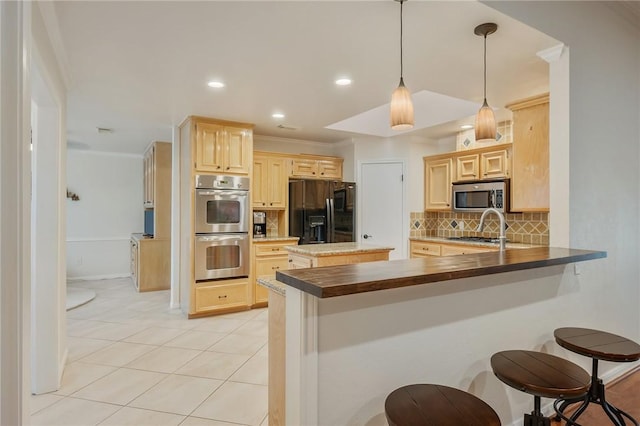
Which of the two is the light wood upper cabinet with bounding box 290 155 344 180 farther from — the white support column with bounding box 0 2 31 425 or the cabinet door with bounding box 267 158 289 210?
the white support column with bounding box 0 2 31 425

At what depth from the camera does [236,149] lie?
14.3ft

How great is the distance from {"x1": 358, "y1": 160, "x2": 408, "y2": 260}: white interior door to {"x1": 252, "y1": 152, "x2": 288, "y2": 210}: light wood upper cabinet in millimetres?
1289

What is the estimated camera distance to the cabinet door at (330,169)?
214 inches

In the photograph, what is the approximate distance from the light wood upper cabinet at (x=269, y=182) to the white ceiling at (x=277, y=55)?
0.95 metres

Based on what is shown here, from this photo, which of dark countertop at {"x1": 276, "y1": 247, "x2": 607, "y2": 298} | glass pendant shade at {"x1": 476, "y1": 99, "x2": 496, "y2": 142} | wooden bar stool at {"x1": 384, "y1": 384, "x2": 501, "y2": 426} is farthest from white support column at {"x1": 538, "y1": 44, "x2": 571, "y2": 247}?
wooden bar stool at {"x1": 384, "y1": 384, "x2": 501, "y2": 426}

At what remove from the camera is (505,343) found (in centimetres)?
187

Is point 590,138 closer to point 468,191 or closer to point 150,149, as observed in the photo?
point 468,191

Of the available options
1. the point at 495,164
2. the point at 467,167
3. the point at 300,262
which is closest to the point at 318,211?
the point at 300,262

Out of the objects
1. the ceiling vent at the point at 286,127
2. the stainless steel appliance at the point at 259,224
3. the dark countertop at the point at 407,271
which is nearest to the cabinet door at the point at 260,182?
the stainless steel appliance at the point at 259,224

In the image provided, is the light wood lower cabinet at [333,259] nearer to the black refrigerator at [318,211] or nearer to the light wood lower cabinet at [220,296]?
the light wood lower cabinet at [220,296]

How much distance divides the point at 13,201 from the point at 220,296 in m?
3.34

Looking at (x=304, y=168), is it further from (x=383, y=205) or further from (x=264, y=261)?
(x=264, y=261)

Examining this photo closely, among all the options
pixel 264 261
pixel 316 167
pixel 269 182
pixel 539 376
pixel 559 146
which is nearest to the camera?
pixel 539 376

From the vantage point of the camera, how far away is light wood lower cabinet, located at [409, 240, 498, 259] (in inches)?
169
